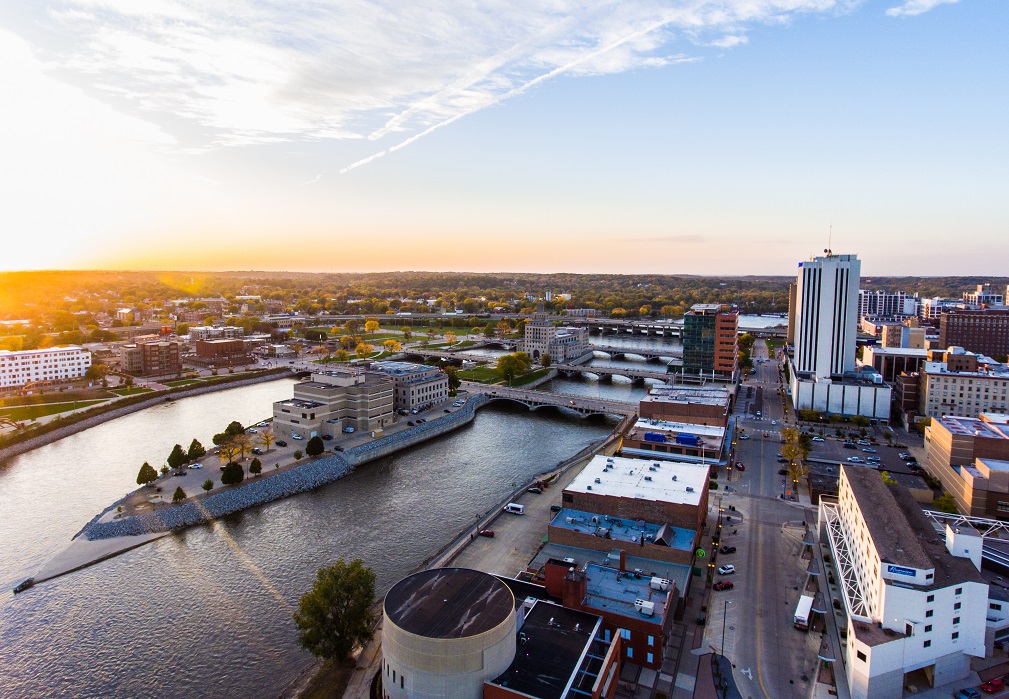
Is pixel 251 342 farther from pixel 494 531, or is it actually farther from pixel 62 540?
pixel 494 531

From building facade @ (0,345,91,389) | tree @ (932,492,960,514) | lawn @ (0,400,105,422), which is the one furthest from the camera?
building facade @ (0,345,91,389)

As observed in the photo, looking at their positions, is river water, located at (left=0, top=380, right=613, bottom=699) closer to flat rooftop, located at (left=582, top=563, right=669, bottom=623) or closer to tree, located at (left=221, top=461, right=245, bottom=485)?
tree, located at (left=221, top=461, right=245, bottom=485)

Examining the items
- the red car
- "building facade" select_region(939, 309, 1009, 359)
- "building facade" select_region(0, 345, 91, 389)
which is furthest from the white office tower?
"building facade" select_region(0, 345, 91, 389)

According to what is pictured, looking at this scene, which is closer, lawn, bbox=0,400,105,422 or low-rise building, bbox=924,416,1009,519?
low-rise building, bbox=924,416,1009,519

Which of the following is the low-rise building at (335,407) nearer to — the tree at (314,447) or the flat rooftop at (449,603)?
the tree at (314,447)

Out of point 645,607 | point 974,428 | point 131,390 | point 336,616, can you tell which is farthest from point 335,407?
point 974,428

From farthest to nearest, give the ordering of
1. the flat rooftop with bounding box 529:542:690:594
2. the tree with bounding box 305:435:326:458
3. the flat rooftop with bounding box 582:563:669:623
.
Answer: the tree with bounding box 305:435:326:458 < the flat rooftop with bounding box 529:542:690:594 < the flat rooftop with bounding box 582:563:669:623

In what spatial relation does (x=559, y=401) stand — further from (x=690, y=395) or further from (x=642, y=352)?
(x=642, y=352)
